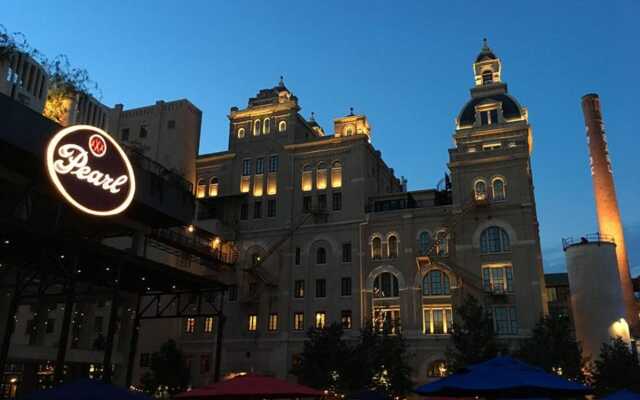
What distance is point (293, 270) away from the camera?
2333 inches

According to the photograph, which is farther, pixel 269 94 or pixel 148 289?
pixel 269 94

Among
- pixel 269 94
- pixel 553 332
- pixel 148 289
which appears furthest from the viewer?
pixel 269 94

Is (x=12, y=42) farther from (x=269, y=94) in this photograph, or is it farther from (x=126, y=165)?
(x=269, y=94)

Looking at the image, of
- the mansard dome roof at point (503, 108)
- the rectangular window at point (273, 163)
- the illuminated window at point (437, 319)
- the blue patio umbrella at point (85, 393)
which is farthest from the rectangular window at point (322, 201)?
the blue patio umbrella at point (85, 393)

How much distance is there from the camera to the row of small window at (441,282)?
168 feet

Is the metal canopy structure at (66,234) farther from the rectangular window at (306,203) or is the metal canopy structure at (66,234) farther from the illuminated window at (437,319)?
the rectangular window at (306,203)

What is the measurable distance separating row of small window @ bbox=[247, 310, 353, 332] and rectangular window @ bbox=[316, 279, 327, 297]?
5.81 ft

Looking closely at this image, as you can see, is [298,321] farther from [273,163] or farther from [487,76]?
[487,76]

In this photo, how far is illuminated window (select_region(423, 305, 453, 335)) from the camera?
51.7m

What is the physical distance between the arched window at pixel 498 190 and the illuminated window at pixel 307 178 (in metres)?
18.6

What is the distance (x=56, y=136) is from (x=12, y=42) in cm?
1542

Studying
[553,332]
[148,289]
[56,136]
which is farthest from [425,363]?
[56,136]

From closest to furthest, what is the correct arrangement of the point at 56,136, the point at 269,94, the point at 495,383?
the point at 495,383
the point at 56,136
the point at 269,94

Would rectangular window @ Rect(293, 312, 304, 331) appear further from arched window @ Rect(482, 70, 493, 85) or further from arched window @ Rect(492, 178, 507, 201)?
arched window @ Rect(482, 70, 493, 85)
